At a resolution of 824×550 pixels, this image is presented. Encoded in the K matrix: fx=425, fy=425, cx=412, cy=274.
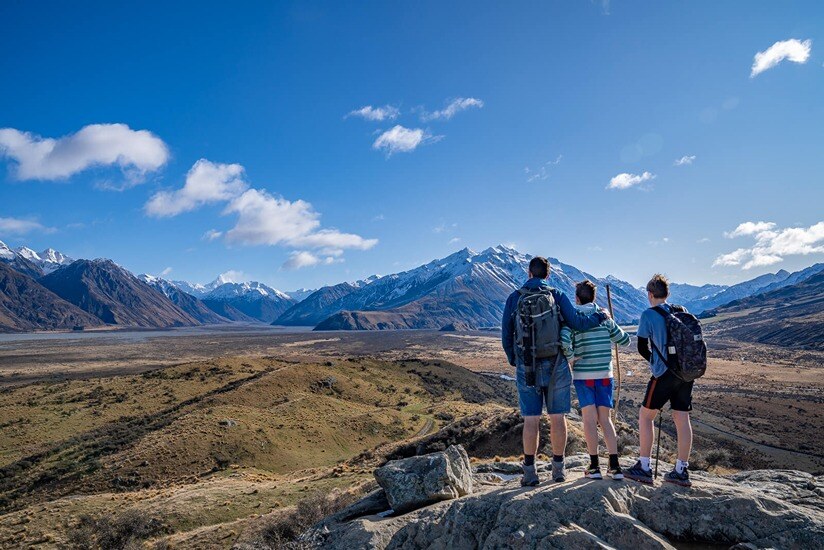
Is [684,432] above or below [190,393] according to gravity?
above

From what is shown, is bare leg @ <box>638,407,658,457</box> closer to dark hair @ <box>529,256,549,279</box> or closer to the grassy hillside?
dark hair @ <box>529,256,549,279</box>

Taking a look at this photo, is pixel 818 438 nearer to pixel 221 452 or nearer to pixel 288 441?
pixel 288 441

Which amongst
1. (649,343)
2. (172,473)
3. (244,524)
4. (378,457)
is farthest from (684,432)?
(172,473)

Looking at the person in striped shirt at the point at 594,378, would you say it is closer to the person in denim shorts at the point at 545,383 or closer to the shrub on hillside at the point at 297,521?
the person in denim shorts at the point at 545,383

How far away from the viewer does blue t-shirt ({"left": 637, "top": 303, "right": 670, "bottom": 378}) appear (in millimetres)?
7000

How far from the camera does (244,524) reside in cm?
1747

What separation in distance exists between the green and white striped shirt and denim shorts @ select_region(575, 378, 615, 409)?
10cm

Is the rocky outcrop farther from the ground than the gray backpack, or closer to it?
closer to it

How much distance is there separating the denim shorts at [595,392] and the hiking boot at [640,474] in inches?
41.5

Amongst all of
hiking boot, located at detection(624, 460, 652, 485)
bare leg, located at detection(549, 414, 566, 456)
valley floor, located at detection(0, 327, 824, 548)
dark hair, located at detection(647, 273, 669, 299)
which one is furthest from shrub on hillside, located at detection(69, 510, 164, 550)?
dark hair, located at detection(647, 273, 669, 299)

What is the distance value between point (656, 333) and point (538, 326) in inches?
76.7

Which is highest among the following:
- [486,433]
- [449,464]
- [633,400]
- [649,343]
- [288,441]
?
[649,343]

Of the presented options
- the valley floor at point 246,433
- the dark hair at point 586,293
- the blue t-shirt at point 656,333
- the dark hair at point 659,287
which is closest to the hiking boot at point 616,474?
the blue t-shirt at point 656,333

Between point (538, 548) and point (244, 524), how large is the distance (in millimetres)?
15894
